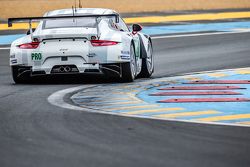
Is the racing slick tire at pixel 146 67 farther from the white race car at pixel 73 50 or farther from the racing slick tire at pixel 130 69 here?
the white race car at pixel 73 50

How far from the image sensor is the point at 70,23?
13.9 m

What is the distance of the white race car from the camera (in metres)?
13.6

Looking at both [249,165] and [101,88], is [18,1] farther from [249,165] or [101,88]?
[249,165]

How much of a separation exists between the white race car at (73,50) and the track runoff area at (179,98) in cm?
34

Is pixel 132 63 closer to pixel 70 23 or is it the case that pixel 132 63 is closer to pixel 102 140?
pixel 70 23

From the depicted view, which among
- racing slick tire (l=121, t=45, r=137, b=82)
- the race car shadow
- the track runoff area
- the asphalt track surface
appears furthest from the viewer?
the race car shadow

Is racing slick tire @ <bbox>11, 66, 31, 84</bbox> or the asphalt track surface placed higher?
the asphalt track surface

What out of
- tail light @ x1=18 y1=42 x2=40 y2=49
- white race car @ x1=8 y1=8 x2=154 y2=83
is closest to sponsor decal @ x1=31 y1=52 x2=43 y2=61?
white race car @ x1=8 y1=8 x2=154 y2=83

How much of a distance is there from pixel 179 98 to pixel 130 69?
2388mm

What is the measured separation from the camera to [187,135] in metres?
8.22

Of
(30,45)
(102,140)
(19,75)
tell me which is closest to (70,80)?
(19,75)

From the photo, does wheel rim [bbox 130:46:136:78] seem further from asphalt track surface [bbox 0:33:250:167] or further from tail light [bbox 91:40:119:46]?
asphalt track surface [bbox 0:33:250:167]

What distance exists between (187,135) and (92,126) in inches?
42.6

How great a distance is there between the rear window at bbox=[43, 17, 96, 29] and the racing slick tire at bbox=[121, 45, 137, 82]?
72 cm
